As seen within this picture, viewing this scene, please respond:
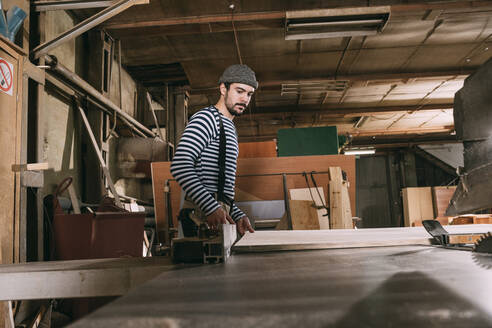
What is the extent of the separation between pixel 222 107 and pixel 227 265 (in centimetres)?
134

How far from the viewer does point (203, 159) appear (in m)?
1.93

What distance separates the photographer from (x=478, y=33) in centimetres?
502

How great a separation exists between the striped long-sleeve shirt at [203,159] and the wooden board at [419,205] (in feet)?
31.4

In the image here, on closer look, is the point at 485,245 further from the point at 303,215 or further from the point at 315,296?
the point at 303,215

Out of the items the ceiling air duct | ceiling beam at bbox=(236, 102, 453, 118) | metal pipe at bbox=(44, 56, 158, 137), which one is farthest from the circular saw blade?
ceiling beam at bbox=(236, 102, 453, 118)

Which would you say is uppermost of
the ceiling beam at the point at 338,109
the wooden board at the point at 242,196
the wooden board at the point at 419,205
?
the ceiling beam at the point at 338,109

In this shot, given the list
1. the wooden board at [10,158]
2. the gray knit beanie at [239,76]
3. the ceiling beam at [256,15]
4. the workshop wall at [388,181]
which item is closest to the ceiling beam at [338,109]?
the ceiling beam at [256,15]

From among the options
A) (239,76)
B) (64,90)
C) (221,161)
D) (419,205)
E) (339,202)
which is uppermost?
(64,90)

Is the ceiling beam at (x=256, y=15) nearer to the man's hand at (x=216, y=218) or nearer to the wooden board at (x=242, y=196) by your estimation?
the wooden board at (x=242, y=196)

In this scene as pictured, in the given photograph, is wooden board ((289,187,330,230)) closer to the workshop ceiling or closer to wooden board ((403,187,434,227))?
the workshop ceiling

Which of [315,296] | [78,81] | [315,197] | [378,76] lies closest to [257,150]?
[315,197]

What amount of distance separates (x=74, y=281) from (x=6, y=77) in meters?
1.76

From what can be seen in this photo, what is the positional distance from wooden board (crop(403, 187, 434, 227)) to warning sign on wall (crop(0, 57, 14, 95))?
1030 cm

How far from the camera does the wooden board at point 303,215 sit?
10.3 feet
